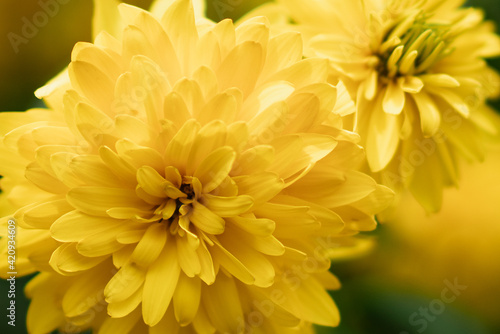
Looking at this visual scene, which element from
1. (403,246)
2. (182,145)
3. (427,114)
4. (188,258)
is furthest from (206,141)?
(403,246)

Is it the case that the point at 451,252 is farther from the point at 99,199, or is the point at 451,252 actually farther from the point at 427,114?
the point at 99,199

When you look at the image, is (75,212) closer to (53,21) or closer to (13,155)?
(13,155)

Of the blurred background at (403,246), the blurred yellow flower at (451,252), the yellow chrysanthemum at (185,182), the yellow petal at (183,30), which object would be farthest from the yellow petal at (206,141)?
the blurred yellow flower at (451,252)

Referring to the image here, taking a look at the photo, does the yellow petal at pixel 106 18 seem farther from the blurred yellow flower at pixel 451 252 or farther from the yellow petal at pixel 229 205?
the blurred yellow flower at pixel 451 252

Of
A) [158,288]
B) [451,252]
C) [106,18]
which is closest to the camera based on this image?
[158,288]

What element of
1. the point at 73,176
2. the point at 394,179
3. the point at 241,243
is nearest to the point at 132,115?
the point at 73,176
